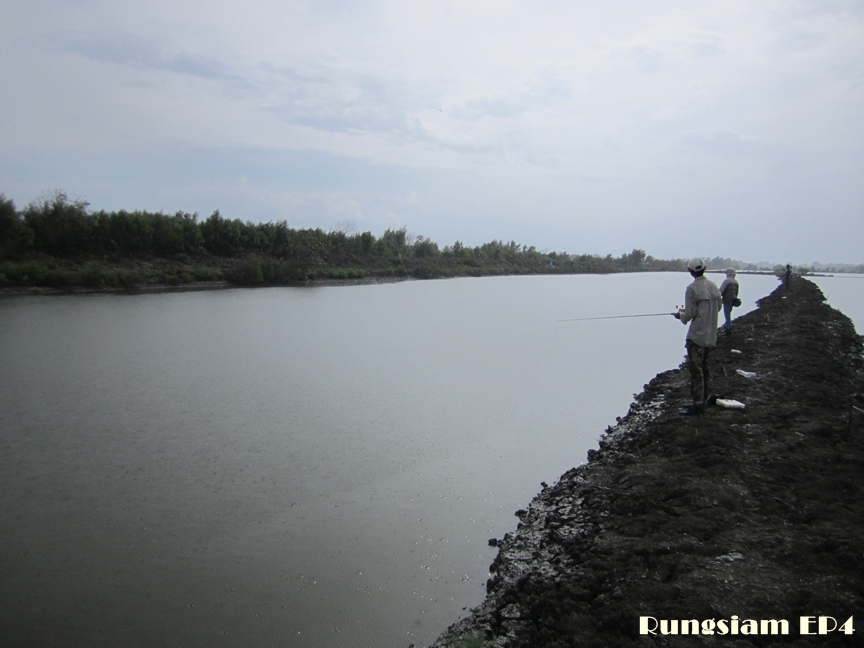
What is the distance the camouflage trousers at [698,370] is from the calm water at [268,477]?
4.29 feet

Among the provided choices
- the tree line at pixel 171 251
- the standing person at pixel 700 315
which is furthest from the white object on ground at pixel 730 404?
the tree line at pixel 171 251

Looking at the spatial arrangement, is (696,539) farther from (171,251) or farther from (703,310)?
(171,251)

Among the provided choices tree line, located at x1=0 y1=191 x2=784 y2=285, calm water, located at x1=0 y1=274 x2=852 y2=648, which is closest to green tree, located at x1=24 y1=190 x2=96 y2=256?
tree line, located at x1=0 y1=191 x2=784 y2=285

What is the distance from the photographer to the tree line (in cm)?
2688

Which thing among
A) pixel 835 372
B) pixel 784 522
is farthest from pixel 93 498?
pixel 835 372

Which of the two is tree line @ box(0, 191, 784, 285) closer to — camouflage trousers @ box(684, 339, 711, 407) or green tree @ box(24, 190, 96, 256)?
green tree @ box(24, 190, 96, 256)

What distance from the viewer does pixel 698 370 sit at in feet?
20.2

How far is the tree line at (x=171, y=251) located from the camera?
26.9m

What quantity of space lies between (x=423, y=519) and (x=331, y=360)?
24.2ft

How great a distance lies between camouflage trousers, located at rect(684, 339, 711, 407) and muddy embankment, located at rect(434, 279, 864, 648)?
8.3 inches

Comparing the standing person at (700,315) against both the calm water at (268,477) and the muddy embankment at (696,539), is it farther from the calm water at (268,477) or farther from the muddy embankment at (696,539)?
the calm water at (268,477)

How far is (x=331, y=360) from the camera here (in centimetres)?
1177

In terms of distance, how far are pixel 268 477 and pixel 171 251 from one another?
33.4m

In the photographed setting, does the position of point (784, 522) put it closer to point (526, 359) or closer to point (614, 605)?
point (614, 605)
